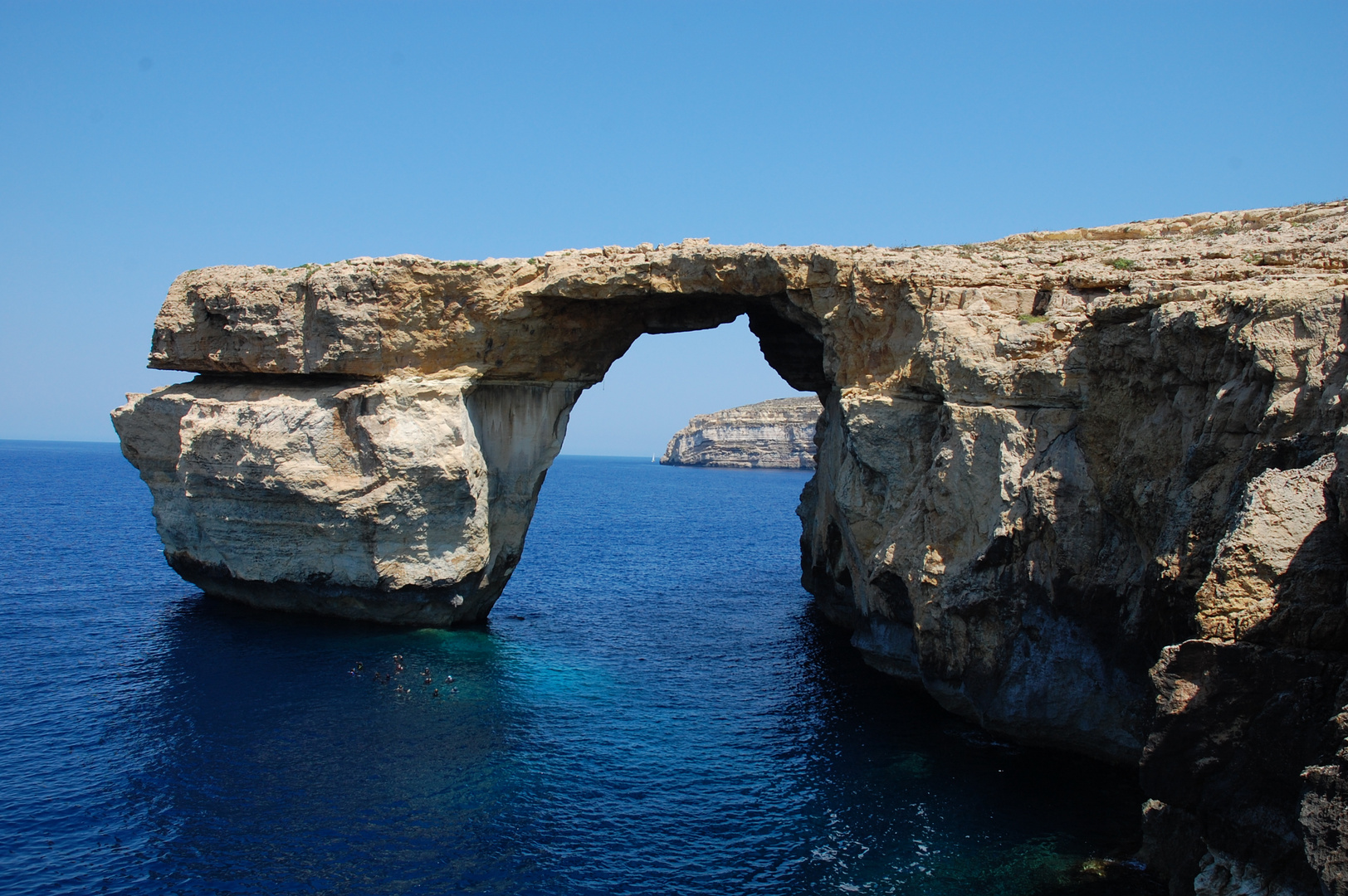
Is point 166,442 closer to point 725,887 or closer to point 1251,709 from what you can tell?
point 725,887

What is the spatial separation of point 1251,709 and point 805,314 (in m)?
20.1

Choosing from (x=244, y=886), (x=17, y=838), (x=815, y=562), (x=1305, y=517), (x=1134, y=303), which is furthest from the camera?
(x=815, y=562)

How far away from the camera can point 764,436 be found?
17912cm

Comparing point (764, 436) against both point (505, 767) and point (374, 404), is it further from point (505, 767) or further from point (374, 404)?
point (505, 767)

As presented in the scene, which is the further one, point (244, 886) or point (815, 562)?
point (815, 562)

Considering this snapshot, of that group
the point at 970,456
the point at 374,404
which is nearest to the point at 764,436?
the point at 374,404

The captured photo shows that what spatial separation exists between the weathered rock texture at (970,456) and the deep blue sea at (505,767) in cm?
225

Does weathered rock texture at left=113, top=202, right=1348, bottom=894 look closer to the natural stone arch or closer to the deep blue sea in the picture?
the natural stone arch

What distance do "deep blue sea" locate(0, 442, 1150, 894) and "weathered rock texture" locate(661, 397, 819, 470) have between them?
13522cm

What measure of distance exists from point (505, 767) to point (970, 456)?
14375mm

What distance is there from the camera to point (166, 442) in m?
36.3

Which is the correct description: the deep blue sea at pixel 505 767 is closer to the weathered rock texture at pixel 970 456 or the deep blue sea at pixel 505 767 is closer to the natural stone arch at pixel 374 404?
the weathered rock texture at pixel 970 456

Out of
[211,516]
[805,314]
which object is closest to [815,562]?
[805,314]

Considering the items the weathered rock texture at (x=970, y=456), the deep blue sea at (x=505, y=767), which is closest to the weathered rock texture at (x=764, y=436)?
the weathered rock texture at (x=970, y=456)
